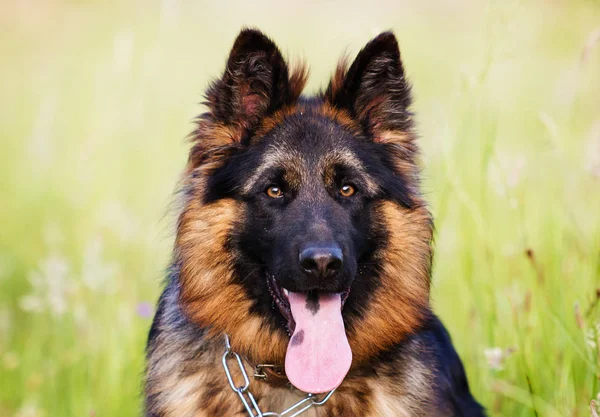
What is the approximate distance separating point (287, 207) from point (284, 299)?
1.62 ft

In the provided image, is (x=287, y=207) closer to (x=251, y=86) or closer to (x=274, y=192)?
(x=274, y=192)

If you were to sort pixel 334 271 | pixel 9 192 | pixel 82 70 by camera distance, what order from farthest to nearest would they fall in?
1. pixel 82 70
2. pixel 9 192
3. pixel 334 271

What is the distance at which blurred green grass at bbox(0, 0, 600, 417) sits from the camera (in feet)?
16.0

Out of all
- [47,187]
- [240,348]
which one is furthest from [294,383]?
[47,187]

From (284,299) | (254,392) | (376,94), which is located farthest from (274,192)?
(254,392)

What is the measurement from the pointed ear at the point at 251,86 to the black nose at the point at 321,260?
92 cm

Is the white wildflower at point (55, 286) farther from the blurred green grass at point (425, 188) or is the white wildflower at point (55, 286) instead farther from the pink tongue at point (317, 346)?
the pink tongue at point (317, 346)

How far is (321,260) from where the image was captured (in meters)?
3.65

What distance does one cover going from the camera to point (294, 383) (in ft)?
12.3

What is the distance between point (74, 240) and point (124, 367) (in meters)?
2.96

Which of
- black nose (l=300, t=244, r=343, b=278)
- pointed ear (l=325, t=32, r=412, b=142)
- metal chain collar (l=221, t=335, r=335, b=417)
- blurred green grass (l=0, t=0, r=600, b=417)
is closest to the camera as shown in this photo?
black nose (l=300, t=244, r=343, b=278)

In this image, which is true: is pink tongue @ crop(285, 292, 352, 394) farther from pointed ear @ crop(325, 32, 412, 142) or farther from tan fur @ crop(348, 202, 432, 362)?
pointed ear @ crop(325, 32, 412, 142)

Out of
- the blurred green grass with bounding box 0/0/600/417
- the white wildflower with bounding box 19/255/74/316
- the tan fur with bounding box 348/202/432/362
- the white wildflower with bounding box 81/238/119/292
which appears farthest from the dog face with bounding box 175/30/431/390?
the white wildflower with bounding box 19/255/74/316

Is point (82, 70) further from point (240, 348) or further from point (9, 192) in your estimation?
point (240, 348)
